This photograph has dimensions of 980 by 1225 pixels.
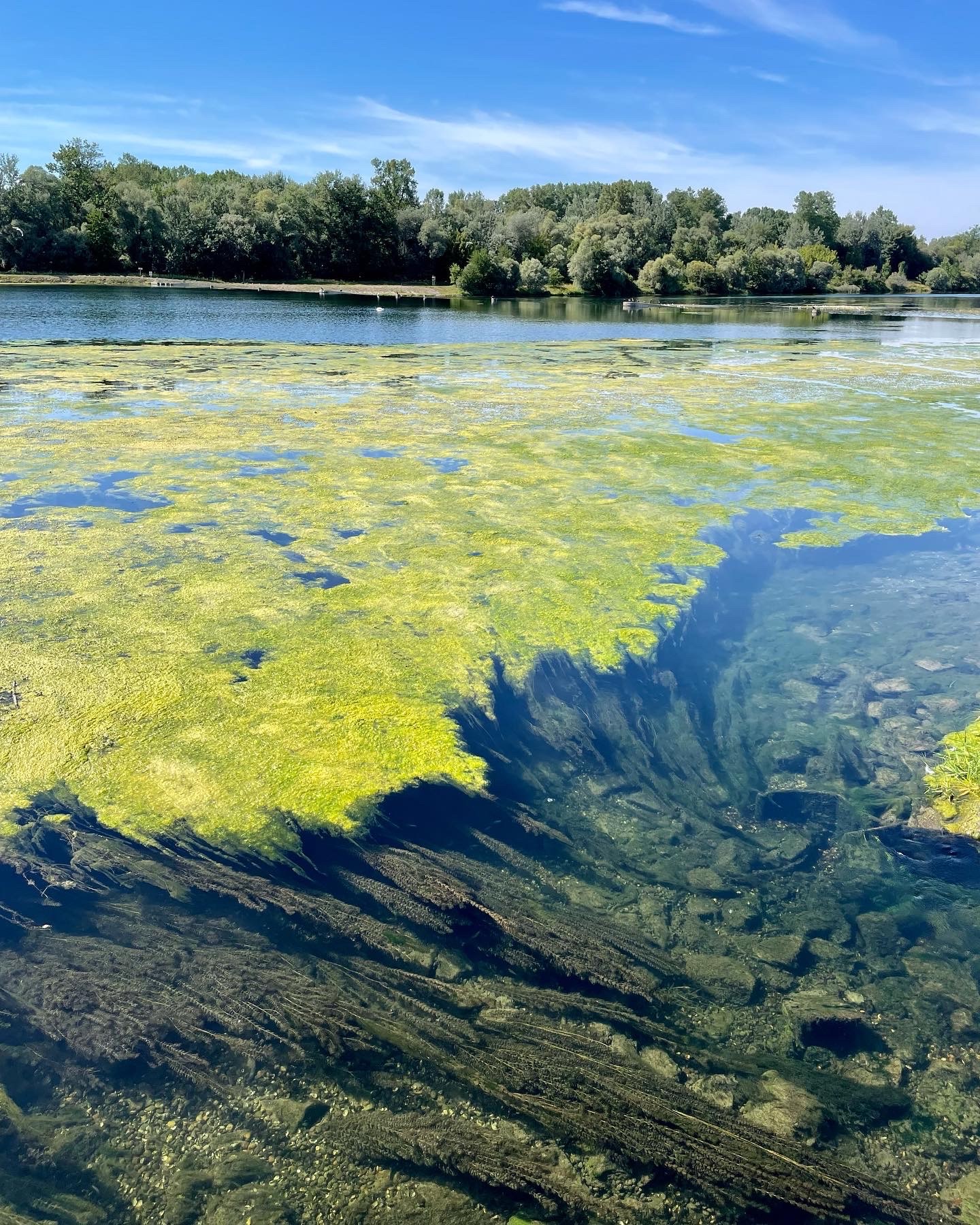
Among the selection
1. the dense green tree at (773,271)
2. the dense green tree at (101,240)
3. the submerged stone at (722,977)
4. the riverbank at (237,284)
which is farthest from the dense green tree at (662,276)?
the submerged stone at (722,977)

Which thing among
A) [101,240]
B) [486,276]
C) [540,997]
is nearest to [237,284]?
[101,240]

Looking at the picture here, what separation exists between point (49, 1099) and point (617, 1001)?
214 cm

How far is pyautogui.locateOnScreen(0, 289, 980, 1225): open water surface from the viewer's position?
2617 millimetres

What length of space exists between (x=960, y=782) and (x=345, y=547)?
5.54 m

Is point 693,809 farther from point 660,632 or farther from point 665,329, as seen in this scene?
point 665,329

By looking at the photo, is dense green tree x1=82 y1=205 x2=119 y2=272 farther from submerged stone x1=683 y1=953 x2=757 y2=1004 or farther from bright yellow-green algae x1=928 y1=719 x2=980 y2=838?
submerged stone x1=683 y1=953 x2=757 y2=1004

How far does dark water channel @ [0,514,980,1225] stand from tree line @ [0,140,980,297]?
203 feet

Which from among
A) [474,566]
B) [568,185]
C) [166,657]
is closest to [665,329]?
[474,566]

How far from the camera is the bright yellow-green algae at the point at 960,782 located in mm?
4426

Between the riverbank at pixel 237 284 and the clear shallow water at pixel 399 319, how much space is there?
8.27ft

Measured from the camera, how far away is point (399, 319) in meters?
38.7

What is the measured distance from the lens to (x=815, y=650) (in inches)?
249

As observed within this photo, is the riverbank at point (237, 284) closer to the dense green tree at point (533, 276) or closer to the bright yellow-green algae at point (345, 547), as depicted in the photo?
the dense green tree at point (533, 276)

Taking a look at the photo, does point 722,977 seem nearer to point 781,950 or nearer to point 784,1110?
point 781,950
